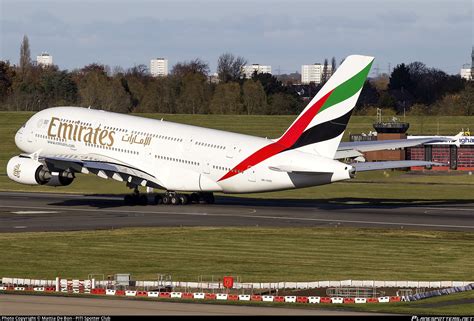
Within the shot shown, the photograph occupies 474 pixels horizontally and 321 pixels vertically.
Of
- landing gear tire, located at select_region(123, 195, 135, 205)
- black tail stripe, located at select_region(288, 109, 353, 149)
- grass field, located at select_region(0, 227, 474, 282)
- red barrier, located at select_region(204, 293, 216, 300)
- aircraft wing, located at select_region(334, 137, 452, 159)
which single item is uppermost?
black tail stripe, located at select_region(288, 109, 353, 149)

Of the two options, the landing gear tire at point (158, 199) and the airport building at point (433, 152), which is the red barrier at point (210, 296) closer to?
the landing gear tire at point (158, 199)

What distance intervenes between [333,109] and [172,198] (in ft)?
54.1

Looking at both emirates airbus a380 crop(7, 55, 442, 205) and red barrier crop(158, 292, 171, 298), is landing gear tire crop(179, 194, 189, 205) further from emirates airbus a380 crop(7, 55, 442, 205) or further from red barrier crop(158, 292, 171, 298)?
red barrier crop(158, 292, 171, 298)

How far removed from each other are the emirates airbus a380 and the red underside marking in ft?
0.20

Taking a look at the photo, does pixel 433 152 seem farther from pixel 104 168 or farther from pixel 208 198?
pixel 104 168

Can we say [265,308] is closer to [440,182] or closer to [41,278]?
[41,278]

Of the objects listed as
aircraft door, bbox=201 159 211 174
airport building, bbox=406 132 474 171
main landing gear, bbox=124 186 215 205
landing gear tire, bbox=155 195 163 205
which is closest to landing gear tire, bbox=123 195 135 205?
main landing gear, bbox=124 186 215 205

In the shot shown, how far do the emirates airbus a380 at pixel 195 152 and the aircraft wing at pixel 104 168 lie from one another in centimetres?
7

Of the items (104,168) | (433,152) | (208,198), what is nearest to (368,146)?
(208,198)

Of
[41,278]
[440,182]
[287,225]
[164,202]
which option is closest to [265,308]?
[41,278]

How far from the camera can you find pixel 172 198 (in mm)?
80250

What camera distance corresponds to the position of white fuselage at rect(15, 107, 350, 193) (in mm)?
70688

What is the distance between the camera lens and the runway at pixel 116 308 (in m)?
36.2

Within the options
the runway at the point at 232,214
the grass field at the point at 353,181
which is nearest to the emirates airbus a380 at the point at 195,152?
the runway at the point at 232,214
